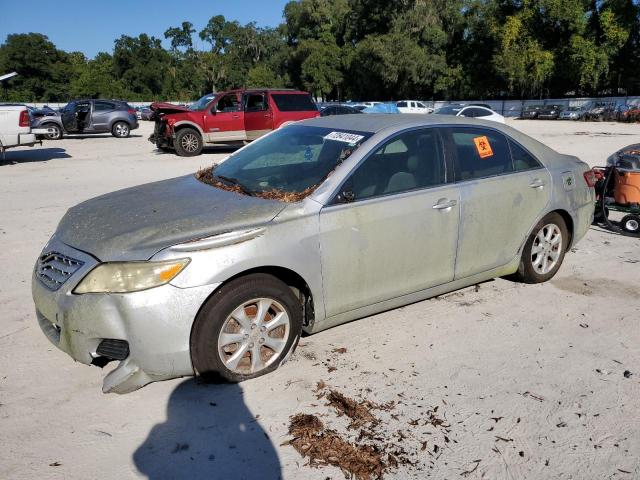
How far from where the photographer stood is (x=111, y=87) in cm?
8256

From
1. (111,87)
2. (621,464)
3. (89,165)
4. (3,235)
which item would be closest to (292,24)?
(111,87)

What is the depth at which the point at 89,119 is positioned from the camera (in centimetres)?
2227

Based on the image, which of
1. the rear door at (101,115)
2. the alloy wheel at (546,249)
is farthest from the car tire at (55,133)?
the alloy wheel at (546,249)

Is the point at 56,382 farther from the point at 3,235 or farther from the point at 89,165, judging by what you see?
the point at 89,165

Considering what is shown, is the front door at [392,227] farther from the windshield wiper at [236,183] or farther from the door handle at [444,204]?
the windshield wiper at [236,183]

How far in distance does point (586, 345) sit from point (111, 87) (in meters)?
89.1

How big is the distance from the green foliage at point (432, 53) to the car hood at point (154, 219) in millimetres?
51285

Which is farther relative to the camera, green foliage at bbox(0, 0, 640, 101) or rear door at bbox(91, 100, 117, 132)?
green foliage at bbox(0, 0, 640, 101)

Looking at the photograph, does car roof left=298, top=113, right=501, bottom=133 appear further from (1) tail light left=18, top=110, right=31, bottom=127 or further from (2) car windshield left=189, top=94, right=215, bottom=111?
(2) car windshield left=189, top=94, right=215, bottom=111

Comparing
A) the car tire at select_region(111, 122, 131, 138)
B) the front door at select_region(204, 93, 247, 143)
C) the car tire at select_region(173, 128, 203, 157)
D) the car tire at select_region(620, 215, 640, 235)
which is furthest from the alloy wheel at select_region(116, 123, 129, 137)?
the car tire at select_region(620, 215, 640, 235)

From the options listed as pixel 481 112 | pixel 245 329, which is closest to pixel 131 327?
pixel 245 329

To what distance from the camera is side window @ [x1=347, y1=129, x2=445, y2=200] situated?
372cm

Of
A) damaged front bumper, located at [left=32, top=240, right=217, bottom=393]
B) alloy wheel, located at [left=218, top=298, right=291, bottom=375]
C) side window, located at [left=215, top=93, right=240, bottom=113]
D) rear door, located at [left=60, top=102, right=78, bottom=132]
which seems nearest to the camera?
damaged front bumper, located at [left=32, top=240, right=217, bottom=393]

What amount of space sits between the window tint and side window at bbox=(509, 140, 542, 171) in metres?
21.6
